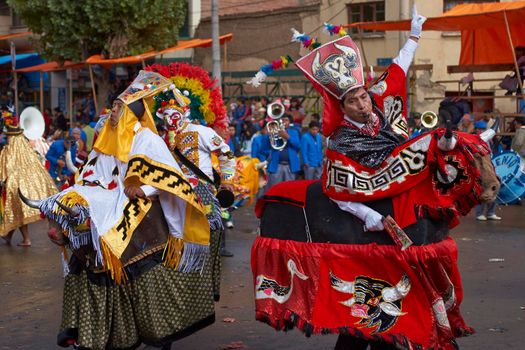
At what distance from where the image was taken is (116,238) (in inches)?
247

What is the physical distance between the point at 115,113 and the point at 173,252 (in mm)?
1052

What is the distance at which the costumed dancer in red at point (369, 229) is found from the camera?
5.38m

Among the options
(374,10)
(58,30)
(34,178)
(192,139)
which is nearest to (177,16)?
(58,30)

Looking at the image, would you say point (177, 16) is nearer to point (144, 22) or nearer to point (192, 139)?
point (144, 22)

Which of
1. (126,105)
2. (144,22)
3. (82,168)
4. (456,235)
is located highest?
(144,22)

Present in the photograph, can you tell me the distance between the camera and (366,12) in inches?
1134

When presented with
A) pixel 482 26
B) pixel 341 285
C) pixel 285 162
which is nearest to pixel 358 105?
pixel 341 285

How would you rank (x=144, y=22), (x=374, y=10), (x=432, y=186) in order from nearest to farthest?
(x=432, y=186) → (x=144, y=22) → (x=374, y=10)

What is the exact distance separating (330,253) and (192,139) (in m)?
3.41

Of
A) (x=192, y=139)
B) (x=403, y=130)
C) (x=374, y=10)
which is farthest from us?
(x=374, y=10)

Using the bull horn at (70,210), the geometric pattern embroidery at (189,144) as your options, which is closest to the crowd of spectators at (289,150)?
the geometric pattern embroidery at (189,144)

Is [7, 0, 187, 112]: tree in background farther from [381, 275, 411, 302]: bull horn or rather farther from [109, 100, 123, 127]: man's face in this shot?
[381, 275, 411, 302]: bull horn

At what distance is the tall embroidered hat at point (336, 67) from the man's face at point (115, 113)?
4.73 feet

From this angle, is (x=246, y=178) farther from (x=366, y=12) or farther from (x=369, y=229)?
(x=366, y=12)
